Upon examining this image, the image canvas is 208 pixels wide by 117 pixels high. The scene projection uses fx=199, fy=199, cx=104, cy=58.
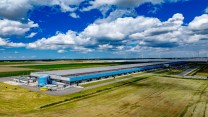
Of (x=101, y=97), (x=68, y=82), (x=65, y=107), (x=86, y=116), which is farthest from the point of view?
(x=68, y=82)

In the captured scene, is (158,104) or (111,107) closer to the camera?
(111,107)

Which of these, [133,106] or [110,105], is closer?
[133,106]

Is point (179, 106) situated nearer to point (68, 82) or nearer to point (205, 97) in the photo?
point (205, 97)

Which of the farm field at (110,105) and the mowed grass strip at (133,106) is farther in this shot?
the farm field at (110,105)

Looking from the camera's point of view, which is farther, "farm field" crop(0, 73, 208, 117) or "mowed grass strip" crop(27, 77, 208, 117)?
→ "farm field" crop(0, 73, 208, 117)

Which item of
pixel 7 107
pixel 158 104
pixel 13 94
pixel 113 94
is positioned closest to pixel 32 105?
pixel 7 107

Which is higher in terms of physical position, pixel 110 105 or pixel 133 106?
pixel 110 105

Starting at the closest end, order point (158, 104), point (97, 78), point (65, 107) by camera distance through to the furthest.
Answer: point (65, 107) → point (158, 104) → point (97, 78)

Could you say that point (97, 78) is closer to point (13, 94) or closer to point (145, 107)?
point (13, 94)

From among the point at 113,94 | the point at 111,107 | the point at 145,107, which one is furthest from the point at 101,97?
the point at 145,107
